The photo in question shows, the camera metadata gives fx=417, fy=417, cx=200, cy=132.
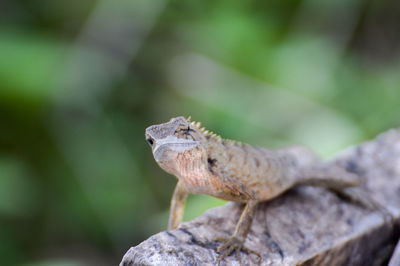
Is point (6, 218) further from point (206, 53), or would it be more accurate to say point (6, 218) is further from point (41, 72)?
point (206, 53)

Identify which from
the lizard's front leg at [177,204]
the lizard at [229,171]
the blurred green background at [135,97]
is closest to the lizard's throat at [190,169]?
the lizard at [229,171]

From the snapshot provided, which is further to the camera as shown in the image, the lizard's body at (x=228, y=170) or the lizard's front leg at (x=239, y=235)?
the lizard's body at (x=228, y=170)

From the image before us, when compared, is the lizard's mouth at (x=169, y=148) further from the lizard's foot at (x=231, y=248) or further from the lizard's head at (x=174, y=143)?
the lizard's foot at (x=231, y=248)

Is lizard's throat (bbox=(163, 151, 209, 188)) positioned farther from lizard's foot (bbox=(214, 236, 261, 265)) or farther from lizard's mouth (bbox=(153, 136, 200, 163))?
lizard's foot (bbox=(214, 236, 261, 265))

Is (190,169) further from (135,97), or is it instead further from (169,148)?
(135,97)

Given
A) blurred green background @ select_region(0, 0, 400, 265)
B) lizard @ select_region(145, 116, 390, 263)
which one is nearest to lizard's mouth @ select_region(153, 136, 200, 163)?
lizard @ select_region(145, 116, 390, 263)

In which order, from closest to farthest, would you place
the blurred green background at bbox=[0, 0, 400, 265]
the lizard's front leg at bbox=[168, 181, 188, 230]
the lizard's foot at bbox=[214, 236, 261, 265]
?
1. the lizard's foot at bbox=[214, 236, 261, 265]
2. the lizard's front leg at bbox=[168, 181, 188, 230]
3. the blurred green background at bbox=[0, 0, 400, 265]

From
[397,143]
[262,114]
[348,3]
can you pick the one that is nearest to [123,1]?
[262,114]
